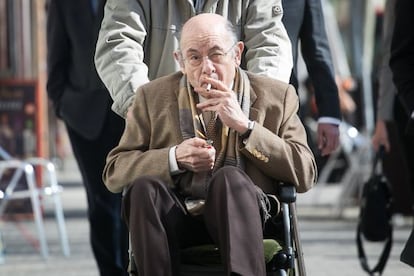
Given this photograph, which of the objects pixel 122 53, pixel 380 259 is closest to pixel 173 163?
pixel 122 53

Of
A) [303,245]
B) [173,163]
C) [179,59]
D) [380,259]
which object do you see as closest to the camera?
[173,163]

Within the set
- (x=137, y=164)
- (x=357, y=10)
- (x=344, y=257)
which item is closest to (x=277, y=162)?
(x=137, y=164)

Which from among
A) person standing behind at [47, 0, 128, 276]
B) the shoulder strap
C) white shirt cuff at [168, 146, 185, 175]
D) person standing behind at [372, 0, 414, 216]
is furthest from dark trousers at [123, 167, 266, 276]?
person standing behind at [372, 0, 414, 216]

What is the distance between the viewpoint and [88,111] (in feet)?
24.0

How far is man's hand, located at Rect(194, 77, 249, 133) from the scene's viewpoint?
525cm

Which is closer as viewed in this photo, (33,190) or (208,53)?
(208,53)

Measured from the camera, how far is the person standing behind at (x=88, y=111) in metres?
7.38

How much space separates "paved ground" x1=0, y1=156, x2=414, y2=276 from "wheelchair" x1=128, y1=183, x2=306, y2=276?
370cm

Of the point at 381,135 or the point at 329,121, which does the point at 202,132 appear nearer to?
the point at 329,121

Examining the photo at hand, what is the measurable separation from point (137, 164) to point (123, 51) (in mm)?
797

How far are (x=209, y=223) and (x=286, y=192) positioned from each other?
A: 36cm

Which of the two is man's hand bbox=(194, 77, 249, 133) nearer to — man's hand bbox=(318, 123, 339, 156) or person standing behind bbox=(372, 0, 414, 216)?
man's hand bbox=(318, 123, 339, 156)

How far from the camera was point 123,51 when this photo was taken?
6012mm

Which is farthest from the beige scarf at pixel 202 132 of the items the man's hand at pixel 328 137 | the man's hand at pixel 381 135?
the man's hand at pixel 381 135
